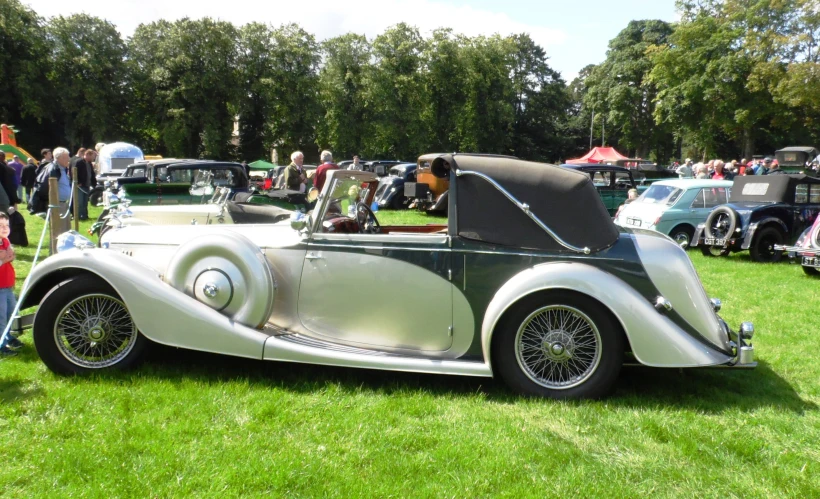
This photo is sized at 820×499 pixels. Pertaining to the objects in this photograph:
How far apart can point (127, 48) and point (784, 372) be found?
4750 centimetres

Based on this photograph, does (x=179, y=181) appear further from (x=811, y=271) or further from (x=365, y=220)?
(x=811, y=271)

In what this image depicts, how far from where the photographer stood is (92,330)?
4664 mm

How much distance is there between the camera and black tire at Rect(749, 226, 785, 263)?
11953 mm

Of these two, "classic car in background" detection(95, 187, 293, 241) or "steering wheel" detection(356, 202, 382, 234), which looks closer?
"steering wheel" detection(356, 202, 382, 234)

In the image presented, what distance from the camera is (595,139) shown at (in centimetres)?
6262

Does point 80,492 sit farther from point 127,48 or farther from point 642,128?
point 642,128

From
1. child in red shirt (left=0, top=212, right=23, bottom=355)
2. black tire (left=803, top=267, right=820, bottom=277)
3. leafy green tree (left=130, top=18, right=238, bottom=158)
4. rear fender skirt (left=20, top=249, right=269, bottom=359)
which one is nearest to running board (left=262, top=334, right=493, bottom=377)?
rear fender skirt (left=20, top=249, right=269, bottom=359)

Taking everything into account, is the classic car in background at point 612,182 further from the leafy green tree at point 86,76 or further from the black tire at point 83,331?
the leafy green tree at point 86,76

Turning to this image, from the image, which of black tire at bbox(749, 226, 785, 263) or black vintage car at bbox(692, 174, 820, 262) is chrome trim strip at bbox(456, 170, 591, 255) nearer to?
black vintage car at bbox(692, 174, 820, 262)

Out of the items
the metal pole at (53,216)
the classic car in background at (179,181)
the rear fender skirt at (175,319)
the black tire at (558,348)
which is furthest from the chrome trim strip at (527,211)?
the classic car in background at (179,181)

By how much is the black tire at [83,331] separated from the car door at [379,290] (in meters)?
1.30

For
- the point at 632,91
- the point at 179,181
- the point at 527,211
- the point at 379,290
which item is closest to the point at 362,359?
the point at 379,290

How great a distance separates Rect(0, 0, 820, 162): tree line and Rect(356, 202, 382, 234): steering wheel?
35913 mm

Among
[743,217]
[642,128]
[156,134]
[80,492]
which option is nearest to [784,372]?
[80,492]
